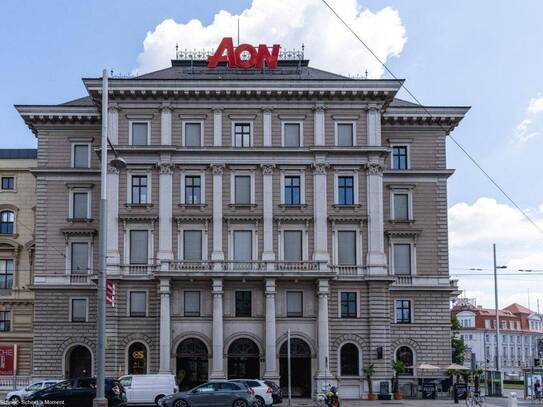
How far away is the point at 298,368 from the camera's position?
209 feet

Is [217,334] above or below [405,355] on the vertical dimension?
above

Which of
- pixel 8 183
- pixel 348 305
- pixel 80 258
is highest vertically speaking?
pixel 8 183

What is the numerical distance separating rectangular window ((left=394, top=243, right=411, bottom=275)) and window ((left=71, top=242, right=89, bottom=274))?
74.7 feet

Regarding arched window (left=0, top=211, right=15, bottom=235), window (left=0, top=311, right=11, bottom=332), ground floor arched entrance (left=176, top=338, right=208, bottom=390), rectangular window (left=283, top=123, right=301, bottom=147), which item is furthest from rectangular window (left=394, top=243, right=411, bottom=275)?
window (left=0, top=311, right=11, bottom=332)

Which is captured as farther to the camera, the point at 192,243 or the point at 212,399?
the point at 192,243

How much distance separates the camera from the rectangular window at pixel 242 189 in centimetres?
6531

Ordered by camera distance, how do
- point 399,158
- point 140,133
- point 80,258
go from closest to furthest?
point 140,133, point 80,258, point 399,158

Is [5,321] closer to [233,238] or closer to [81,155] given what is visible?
[81,155]

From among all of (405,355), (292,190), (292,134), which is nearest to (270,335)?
(292,190)

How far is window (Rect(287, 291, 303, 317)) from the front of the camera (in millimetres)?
64062

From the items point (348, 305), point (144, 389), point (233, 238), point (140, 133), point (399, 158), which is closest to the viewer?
point (144, 389)

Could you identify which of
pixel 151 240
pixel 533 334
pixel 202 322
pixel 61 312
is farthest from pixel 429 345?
pixel 533 334

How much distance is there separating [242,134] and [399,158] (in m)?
12.6

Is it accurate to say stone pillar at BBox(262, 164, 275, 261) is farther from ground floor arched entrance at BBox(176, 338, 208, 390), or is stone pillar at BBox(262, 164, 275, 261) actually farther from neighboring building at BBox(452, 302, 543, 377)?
neighboring building at BBox(452, 302, 543, 377)
